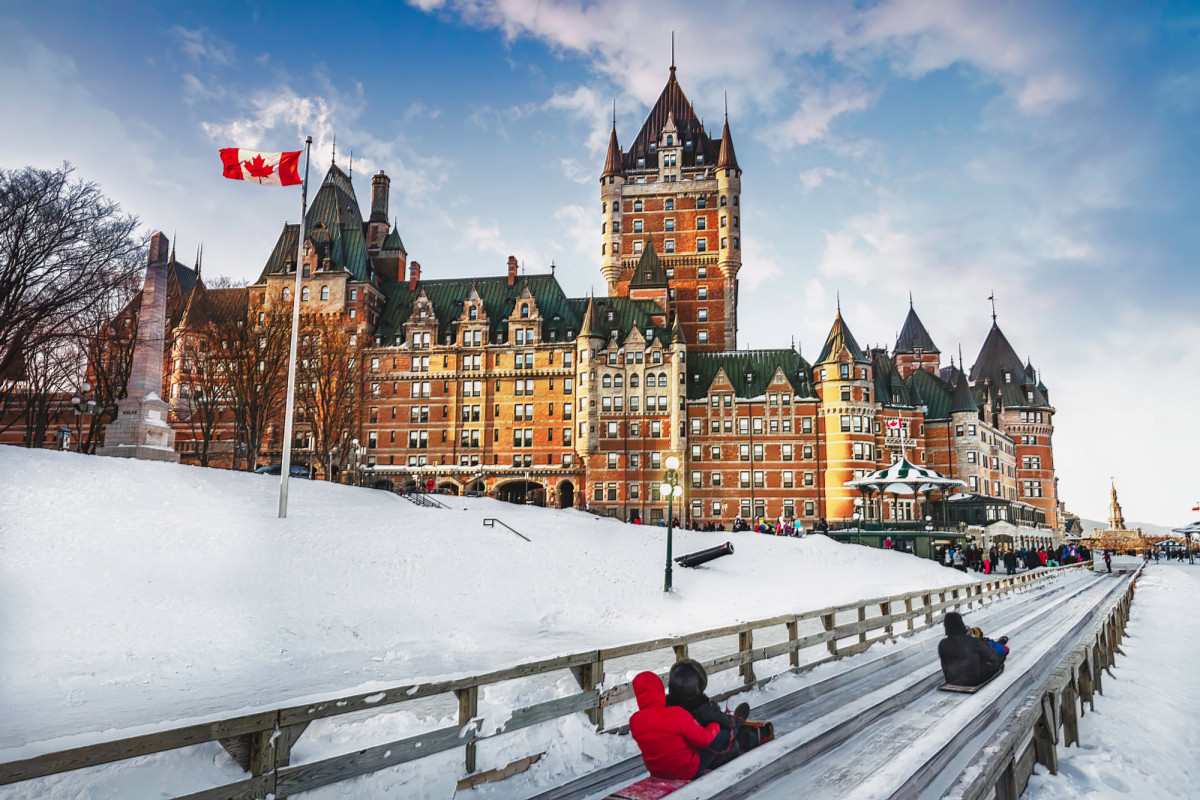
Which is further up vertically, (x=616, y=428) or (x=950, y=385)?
(x=950, y=385)

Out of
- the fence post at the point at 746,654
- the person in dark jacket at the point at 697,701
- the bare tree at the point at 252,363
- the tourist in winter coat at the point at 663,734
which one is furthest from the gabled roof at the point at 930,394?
the tourist in winter coat at the point at 663,734

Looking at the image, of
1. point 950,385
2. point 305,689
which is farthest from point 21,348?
point 950,385

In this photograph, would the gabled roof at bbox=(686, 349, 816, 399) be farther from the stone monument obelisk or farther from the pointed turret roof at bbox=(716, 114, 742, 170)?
the stone monument obelisk

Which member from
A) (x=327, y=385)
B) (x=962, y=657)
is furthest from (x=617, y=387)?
(x=962, y=657)

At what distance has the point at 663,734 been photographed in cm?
714

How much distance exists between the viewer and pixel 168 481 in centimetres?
2644

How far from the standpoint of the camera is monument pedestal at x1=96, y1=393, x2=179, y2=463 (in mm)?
30531

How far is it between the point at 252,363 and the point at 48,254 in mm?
17700

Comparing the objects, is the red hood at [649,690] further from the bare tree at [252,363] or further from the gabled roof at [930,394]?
the gabled roof at [930,394]

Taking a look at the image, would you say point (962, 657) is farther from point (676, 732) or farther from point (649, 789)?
point (649, 789)

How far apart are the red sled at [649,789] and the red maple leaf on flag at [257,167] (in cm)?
2264

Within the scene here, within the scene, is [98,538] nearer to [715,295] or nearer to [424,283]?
[424,283]

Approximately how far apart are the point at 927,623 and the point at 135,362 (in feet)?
95.3

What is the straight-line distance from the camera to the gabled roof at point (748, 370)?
237 feet
